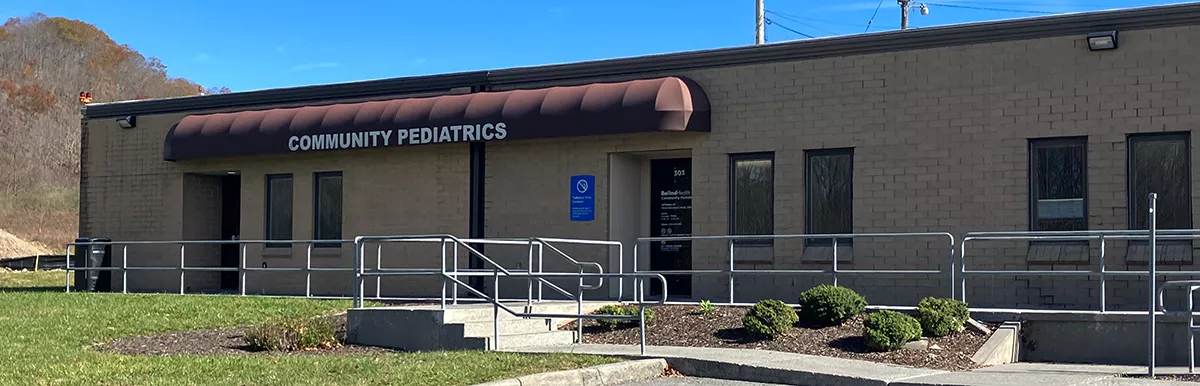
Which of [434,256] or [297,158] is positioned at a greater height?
[297,158]

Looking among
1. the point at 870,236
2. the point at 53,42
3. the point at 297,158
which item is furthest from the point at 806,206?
the point at 53,42

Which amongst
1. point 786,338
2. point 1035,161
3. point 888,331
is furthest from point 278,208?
point 888,331

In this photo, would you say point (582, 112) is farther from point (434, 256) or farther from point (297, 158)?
point (297, 158)

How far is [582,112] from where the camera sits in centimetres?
2002

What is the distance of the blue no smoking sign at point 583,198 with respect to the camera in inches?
817

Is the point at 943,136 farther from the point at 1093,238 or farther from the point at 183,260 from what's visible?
the point at 183,260

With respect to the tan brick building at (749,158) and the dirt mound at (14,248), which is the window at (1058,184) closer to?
the tan brick building at (749,158)

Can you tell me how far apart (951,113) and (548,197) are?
6380 mm

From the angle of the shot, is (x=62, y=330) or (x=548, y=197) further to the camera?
(x=548, y=197)

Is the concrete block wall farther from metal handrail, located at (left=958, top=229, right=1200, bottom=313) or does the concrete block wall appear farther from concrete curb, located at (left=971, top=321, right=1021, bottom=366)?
concrete curb, located at (left=971, top=321, right=1021, bottom=366)

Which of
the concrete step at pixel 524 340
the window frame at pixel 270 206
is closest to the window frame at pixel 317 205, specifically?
the window frame at pixel 270 206

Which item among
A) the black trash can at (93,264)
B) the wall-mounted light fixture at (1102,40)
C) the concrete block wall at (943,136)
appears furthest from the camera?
the black trash can at (93,264)

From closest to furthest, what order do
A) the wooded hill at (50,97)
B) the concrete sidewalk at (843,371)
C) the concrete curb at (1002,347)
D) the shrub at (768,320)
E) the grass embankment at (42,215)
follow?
1. the concrete sidewalk at (843,371)
2. the concrete curb at (1002,347)
3. the shrub at (768,320)
4. the grass embankment at (42,215)
5. the wooded hill at (50,97)

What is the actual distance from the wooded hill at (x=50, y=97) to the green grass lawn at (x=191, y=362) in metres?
52.4
